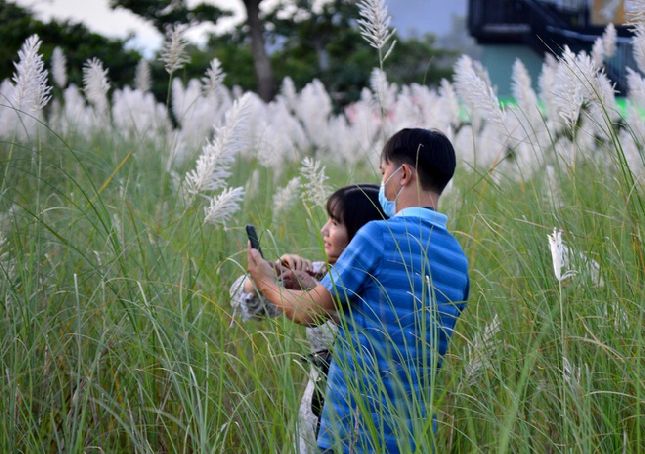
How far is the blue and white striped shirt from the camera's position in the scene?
6.88 ft

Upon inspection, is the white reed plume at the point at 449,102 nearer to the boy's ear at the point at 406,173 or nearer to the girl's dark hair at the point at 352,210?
the girl's dark hair at the point at 352,210

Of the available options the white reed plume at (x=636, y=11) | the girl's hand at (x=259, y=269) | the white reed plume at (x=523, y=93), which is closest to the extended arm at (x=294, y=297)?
the girl's hand at (x=259, y=269)

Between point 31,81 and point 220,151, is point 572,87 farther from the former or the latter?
point 31,81

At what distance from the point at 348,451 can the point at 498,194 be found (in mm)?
1622

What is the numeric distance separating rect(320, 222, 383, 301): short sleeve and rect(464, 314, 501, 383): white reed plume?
29cm

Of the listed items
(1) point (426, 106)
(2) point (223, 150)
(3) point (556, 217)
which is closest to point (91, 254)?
(2) point (223, 150)

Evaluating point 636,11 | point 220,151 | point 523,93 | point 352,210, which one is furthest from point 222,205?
point 523,93

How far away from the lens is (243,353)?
2398mm

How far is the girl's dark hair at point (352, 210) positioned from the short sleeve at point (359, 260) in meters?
0.33

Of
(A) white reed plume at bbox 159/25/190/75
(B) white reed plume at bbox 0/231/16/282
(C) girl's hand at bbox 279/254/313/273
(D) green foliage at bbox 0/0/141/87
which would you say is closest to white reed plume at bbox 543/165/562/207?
(C) girl's hand at bbox 279/254/313/273

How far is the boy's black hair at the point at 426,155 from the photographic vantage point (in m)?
2.31

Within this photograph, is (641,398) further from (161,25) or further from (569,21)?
(161,25)

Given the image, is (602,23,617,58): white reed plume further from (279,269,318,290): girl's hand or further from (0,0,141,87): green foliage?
(0,0,141,87): green foliage

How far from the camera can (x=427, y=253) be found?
2254 millimetres
